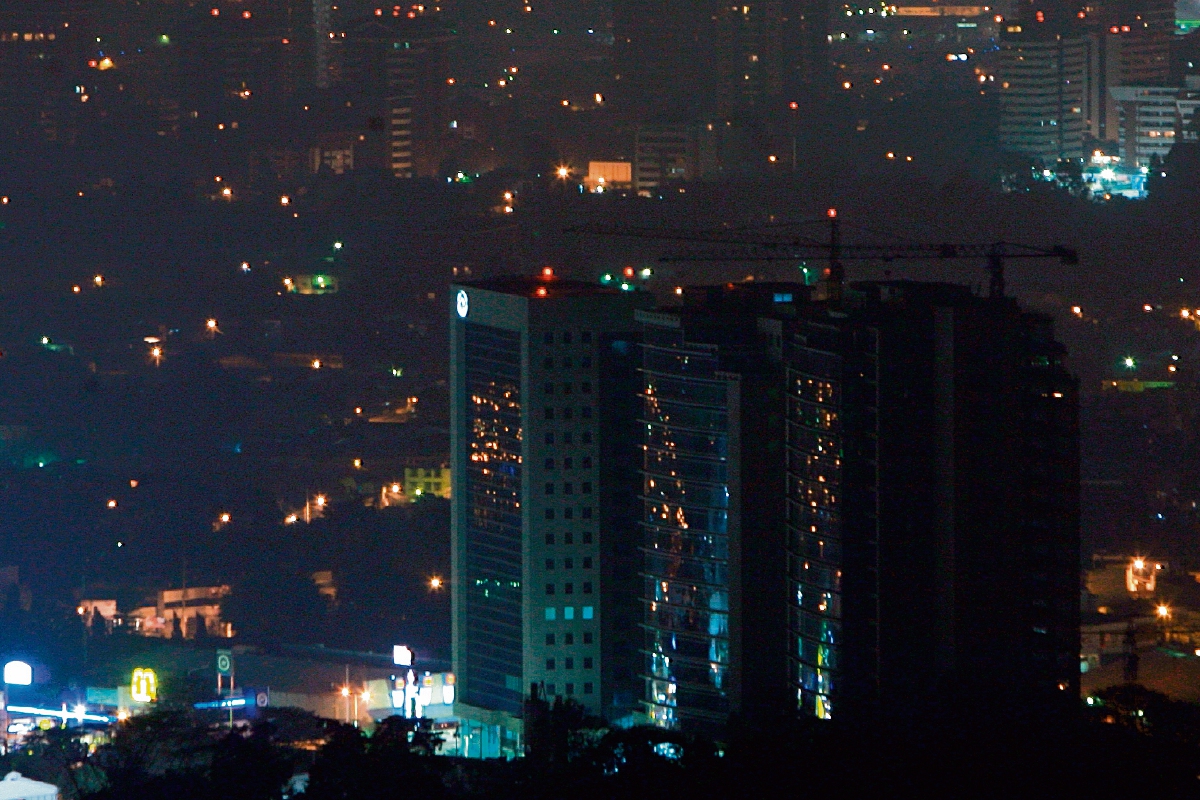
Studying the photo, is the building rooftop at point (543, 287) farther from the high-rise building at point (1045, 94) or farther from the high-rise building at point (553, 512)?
the high-rise building at point (1045, 94)

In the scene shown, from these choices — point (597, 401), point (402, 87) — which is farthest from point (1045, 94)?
point (597, 401)

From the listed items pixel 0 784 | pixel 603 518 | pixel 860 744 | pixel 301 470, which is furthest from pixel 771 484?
pixel 301 470

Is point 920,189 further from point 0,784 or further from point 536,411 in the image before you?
point 0,784

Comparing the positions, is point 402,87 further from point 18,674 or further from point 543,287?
point 18,674

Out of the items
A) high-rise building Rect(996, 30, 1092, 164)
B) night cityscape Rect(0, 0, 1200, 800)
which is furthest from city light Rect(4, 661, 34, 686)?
high-rise building Rect(996, 30, 1092, 164)

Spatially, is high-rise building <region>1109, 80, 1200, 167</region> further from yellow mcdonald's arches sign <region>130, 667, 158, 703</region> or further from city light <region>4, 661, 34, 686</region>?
city light <region>4, 661, 34, 686</region>

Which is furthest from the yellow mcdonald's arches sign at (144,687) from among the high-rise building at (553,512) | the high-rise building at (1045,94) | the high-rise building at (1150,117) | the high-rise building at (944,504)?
the high-rise building at (1045,94)

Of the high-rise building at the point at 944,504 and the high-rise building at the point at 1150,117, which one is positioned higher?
the high-rise building at the point at 1150,117
